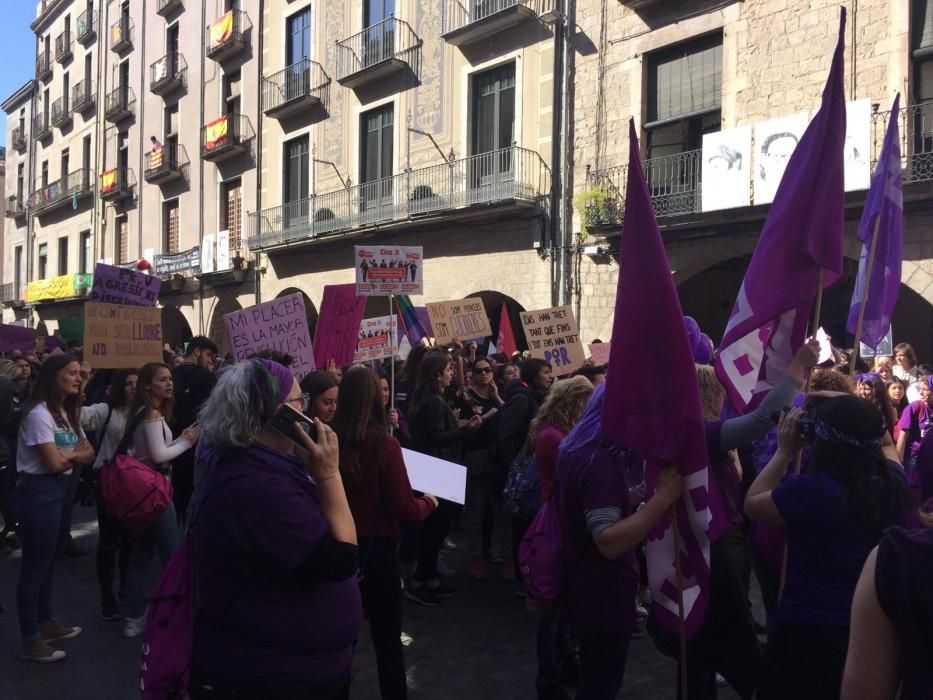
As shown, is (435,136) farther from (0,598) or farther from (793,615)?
(793,615)

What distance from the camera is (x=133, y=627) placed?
15.4ft

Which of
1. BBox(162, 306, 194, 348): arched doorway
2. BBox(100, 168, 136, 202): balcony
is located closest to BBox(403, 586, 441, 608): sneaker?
BBox(162, 306, 194, 348): arched doorway

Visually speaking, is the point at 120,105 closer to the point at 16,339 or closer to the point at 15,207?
the point at 15,207

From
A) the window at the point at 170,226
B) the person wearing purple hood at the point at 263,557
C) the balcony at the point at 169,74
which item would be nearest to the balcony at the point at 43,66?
the balcony at the point at 169,74

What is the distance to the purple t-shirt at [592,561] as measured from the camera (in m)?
2.72

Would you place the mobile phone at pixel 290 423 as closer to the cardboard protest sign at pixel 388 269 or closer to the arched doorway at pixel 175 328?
the cardboard protest sign at pixel 388 269

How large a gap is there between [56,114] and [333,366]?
104ft

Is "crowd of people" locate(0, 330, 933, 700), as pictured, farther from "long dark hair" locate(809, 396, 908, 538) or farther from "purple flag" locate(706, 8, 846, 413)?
"purple flag" locate(706, 8, 846, 413)

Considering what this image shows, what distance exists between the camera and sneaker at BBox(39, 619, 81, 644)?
14.9 ft

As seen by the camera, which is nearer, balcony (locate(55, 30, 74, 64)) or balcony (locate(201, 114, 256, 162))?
balcony (locate(201, 114, 256, 162))

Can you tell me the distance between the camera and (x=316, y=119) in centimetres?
1897

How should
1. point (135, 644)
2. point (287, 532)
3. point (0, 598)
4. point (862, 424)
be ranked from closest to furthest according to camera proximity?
point (287, 532) < point (862, 424) < point (135, 644) < point (0, 598)

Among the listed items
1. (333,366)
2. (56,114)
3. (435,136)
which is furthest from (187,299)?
(333,366)

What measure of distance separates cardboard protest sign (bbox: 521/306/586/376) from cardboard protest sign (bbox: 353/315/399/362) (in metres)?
1.48
